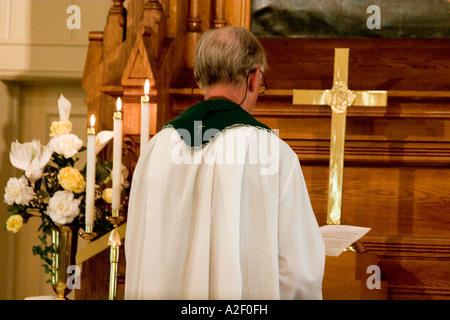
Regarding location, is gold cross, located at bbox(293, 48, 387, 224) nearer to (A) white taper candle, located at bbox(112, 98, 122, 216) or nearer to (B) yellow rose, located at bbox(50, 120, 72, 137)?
(A) white taper candle, located at bbox(112, 98, 122, 216)

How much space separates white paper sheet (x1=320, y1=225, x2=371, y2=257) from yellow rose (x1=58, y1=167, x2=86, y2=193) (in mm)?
1085

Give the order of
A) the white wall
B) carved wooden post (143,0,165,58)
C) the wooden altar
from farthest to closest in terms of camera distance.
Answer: the white wall < carved wooden post (143,0,165,58) < the wooden altar

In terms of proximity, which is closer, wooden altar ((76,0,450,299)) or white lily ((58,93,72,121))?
white lily ((58,93,72,121))

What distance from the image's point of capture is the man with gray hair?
2.49 meters

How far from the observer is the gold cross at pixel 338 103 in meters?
3.61

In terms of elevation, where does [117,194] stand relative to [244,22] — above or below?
below

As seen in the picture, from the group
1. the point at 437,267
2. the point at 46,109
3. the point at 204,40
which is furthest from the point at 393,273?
the point at 46,109

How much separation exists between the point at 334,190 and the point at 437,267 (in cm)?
64

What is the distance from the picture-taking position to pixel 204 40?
2.66 meters

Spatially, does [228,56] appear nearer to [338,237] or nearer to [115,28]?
[338,237]

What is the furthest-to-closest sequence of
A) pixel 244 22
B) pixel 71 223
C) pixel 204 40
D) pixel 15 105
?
1. pixel 15 105
2. pixel 244 22
3. pixel 71 223
4. pixel 204 40

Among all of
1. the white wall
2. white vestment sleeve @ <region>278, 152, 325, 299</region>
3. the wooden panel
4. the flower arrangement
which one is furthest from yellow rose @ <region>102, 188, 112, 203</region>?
the white wall

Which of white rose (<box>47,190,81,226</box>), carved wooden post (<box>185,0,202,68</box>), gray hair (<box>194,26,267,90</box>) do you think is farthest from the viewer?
carved wooden post (<box>185,0,202,68</box>)
